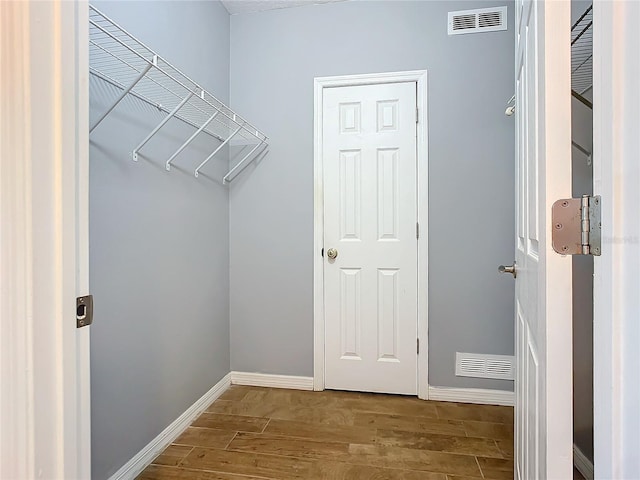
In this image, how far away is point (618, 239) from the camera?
17.5 inches

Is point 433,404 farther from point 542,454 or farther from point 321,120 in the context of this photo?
point 321,120

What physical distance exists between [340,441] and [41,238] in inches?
69.5

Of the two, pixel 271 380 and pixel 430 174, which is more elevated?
pixel 430 174

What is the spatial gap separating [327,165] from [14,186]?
2.08 metres

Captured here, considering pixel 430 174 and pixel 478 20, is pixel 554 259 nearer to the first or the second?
pixel 430 174

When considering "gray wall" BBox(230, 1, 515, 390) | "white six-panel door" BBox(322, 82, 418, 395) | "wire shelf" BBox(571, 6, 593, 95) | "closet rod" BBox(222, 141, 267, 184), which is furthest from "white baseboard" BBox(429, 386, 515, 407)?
"closet rod" BBox(222, 141, 267, 184)

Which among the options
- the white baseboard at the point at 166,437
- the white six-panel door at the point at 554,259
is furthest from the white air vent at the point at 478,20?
the white baseboard at the point at 166,437

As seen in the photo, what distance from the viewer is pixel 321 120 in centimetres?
254

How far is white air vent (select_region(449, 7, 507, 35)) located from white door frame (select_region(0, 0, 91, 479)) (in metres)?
2.30

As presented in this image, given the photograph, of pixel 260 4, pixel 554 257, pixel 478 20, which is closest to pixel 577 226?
pixel 554 257

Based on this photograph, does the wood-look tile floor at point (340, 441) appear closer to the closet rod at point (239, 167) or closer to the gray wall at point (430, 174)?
the gray wall at point (430, 174)

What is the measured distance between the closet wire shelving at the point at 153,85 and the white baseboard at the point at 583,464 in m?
2.22

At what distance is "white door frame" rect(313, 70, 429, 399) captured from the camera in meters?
2.41

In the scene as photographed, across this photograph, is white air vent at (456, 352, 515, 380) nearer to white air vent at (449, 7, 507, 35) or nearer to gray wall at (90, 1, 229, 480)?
gray wall at (90, 1, 229, 480)
